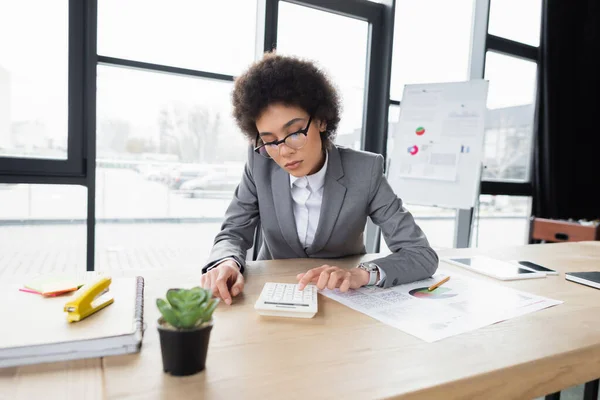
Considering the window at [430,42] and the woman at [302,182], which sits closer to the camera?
the woman at [302,182]

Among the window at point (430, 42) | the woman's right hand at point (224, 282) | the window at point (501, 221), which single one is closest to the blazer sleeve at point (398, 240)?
the woman's right hand at point (224, 282)

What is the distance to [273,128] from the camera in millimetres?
1170

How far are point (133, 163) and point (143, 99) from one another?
0.37 meters

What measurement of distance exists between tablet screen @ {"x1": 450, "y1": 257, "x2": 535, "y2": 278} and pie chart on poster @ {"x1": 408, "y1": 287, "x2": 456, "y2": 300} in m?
0.27

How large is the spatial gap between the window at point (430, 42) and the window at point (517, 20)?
0.21 meters

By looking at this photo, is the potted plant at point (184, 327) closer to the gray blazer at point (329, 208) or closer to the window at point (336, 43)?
the gray blazer at point (329, 208)

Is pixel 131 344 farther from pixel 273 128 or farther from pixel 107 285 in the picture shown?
pixel 273 128

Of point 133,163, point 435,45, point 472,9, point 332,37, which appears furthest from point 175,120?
point 472,9

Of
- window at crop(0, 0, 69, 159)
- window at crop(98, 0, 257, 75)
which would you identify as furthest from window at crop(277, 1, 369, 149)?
window at crop(0, 0, 69, 159)

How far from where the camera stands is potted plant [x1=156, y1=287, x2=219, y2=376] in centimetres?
49

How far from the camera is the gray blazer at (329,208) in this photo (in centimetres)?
129

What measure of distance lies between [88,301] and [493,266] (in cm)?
114

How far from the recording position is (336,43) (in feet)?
9.09

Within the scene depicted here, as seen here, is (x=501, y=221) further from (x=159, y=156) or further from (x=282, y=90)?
(x=282, y=90)
